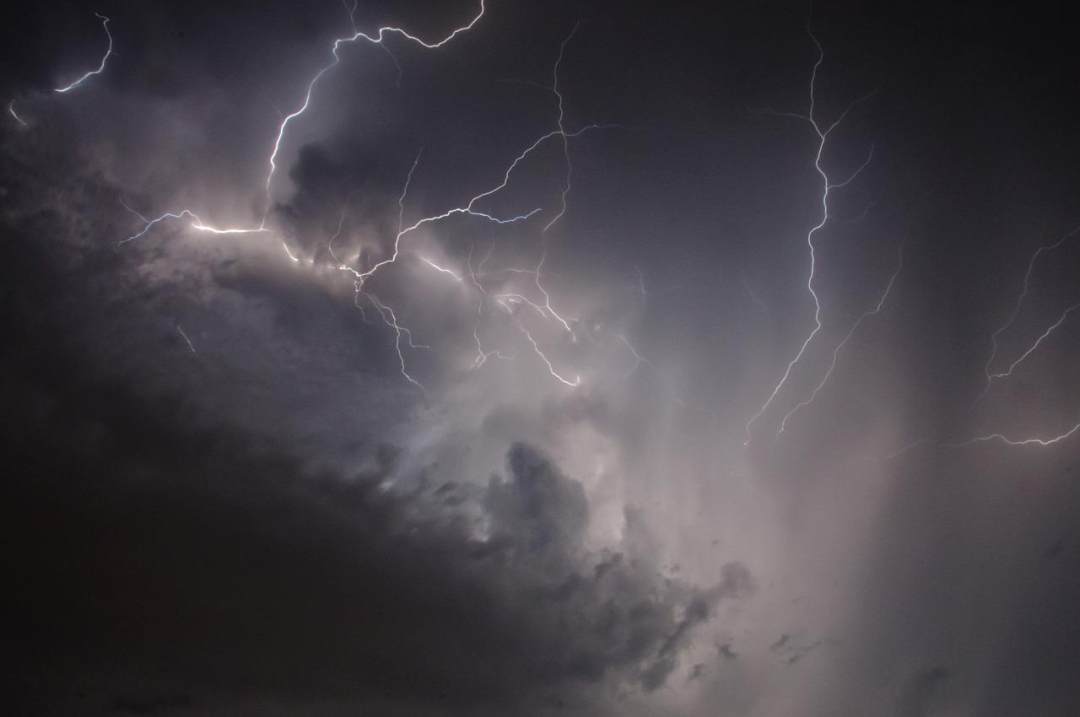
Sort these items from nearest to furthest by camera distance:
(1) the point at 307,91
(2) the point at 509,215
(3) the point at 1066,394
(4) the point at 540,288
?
(1) the point at 307,91
(2) the point at 509,215
(4) the point at 540,288
(3) the point at 1066,394

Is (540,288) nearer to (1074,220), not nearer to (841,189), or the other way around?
(841,189)

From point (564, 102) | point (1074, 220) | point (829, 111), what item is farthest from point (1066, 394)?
point (564, 102)

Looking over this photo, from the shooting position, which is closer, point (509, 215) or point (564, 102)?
point (564, 102)

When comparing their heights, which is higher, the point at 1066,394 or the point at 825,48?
the point at 825,48

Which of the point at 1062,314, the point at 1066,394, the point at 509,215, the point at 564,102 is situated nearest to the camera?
the point at 564,102

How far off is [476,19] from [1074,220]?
1277 centimetres

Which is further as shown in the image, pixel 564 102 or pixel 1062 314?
pixel 1062 314

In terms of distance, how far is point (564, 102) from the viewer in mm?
8602

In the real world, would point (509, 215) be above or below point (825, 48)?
below

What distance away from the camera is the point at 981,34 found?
29.0 ft

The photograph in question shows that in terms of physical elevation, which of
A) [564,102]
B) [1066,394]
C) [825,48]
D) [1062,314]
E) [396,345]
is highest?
[825,48]

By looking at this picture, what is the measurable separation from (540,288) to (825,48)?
261 inches

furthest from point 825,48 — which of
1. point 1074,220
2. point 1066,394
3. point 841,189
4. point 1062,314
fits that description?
point 1066,394

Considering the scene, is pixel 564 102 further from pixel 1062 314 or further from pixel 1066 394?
pixel 1066 394
